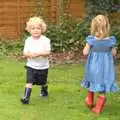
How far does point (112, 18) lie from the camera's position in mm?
14633

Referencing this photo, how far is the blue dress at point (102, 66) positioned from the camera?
24.1 ft

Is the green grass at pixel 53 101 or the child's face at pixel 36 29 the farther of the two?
the child's face at pixel 36 29

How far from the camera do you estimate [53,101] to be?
8133 mm

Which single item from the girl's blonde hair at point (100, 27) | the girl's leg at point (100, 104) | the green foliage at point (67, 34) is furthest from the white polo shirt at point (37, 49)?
the green foliage at point (67, 34)

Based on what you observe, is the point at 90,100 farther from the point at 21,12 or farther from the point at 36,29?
the point at 21,12

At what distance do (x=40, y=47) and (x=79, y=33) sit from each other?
22.5ft

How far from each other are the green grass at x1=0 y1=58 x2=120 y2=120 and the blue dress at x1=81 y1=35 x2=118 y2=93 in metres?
0.40

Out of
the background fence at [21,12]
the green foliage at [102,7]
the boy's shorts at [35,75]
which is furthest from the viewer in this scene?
the background fence at [21,12]

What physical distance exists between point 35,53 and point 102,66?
1142 millimetres

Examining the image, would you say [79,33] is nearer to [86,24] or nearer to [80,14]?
[86,24]

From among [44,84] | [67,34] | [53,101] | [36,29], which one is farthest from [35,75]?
[67,34]

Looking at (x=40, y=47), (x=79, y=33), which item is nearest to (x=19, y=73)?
(x=40, y=47)

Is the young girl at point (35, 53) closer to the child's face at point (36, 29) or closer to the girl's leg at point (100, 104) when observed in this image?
the child's face at point (36, 29)

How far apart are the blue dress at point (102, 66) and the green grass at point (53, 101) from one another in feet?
1.32
